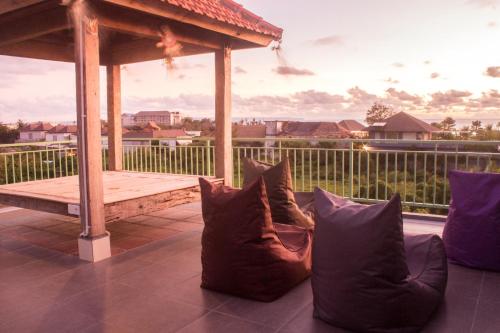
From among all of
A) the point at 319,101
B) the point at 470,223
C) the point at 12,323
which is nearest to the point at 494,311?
the point at 470,223

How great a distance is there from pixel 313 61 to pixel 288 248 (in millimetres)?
8257

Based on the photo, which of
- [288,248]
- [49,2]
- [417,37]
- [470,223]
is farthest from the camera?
[417,37]

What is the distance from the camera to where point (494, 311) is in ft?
8.86

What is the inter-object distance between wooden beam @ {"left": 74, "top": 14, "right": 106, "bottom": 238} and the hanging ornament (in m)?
1.06

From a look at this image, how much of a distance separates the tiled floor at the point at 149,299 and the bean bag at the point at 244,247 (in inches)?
4.1

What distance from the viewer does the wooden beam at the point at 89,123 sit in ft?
12.3

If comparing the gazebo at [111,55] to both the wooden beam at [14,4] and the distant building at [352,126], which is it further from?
the distant building at [352,126]

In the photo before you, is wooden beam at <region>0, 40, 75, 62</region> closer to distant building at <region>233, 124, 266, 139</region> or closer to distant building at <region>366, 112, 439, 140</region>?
distant building at <region>233, 124, 266, 139</region>

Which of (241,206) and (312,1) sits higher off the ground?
(312,1)

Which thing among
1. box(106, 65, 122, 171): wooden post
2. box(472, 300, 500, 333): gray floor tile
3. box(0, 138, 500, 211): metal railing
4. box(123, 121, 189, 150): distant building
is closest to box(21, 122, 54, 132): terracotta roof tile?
box(0, 138, 500, 211): metal railing

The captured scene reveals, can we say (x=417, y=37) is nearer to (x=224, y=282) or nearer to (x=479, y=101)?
(x=479, y=101)

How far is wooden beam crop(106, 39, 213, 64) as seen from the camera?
18.9 feet

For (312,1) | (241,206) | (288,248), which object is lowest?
(288,248)

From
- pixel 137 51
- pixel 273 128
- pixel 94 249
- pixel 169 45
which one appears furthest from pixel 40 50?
pixel 273 128
